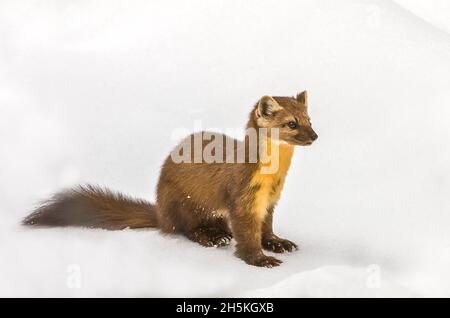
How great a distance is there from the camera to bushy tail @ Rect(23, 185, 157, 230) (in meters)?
5.15

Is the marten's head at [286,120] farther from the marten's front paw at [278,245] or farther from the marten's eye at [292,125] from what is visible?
the marten's front paw at [278,245]

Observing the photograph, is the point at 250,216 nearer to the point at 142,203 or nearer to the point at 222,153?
the point at 222,153

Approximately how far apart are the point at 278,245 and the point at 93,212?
1.28 m

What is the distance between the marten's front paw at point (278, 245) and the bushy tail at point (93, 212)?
80 centimetres

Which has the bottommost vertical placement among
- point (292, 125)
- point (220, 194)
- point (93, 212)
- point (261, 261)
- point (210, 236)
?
point (261, 261)

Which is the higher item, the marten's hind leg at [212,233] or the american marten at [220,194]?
the american marten at [220,194]

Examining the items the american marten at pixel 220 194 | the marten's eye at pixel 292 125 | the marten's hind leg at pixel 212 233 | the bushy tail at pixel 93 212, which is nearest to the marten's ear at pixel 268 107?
the american marten at pixel 220 194

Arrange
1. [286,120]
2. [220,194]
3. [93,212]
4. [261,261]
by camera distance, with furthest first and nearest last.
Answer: [93,212] < [220,194] < [261,261] < [286,120]

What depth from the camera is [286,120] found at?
4.36m

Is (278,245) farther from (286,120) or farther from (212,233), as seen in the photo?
(286,120)

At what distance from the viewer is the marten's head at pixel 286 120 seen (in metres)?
4.34

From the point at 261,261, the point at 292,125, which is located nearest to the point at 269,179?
the point at 292,125

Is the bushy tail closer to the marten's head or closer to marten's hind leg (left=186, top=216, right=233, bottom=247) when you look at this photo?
marten's hind leg (left=186, top=216, right=233, bottom=247)

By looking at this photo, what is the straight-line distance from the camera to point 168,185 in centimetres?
489
